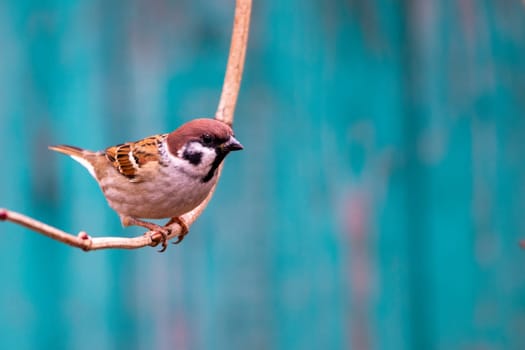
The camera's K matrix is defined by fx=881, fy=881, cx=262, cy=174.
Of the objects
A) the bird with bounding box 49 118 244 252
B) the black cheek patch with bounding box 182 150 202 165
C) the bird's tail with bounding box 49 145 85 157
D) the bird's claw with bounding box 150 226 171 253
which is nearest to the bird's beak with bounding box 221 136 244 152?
the bird with bounding box 49 118 244 252

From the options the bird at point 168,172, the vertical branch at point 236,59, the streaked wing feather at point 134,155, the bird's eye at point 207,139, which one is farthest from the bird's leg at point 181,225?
the vertical branch at point 236,59

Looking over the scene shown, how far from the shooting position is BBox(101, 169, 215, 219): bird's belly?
2613 mm

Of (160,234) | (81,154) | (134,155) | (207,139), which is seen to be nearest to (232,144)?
(207,139)

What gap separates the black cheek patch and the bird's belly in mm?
52

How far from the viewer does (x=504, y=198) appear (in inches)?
139

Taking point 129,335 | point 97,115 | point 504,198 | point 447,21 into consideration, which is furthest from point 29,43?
point 504,198

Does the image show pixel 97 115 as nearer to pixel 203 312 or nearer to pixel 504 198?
pixel 203 312

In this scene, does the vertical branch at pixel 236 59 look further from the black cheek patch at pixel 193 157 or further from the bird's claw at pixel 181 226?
the bird's claw at pixel 181 226

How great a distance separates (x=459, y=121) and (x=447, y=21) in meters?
0.39

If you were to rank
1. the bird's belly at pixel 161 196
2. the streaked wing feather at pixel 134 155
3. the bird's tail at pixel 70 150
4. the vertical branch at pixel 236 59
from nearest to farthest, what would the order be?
the vertical branch at pixel 236 59 → the bird's belly at pixel 161 196 → the streaked wing feather at pixel 134 155 → the bird's tail at pixel 70 150

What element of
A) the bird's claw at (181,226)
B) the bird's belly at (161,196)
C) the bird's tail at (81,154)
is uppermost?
the bird's tail at (81,154)

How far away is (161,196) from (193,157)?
6.0 inches

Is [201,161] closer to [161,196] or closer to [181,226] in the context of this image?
[161,196]

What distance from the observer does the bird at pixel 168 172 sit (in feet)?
8.38
